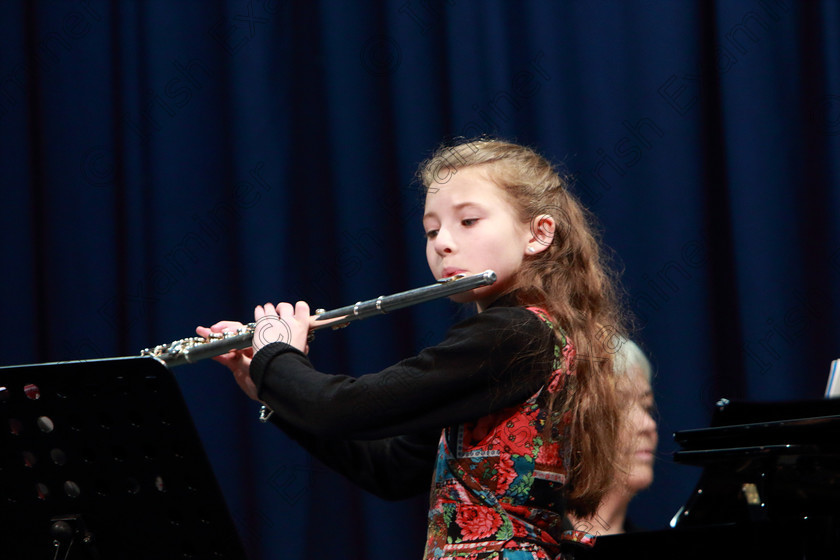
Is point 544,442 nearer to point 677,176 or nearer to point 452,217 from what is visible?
point 452,217

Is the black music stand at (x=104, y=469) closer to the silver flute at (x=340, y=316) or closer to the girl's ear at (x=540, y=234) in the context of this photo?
the silver flute at (x=340, y=316)

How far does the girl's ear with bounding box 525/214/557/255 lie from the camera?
4.55 feet

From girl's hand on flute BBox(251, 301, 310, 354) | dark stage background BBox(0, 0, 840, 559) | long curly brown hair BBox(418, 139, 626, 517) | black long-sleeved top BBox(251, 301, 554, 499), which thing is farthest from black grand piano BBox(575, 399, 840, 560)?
dark stage background BBox(0, 0, 840, 559)

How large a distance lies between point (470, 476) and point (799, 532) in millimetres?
460

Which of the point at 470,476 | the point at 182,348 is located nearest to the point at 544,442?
the point at 470,476

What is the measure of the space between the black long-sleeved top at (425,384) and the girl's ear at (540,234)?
5.7 inches

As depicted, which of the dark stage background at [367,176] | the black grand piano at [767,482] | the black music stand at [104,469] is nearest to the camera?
the black music stand at [104,469]

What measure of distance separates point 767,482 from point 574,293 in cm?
39

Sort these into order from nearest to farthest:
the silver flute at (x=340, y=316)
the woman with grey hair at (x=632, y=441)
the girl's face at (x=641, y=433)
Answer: the silver flute at (x=340, y=316) → the woman with grey hair at (x=632, y=441) → the girl's face at (x=641, y=433)

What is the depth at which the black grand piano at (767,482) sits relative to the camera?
1164 millimetres

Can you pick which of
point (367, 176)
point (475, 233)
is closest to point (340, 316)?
point (475, 233)

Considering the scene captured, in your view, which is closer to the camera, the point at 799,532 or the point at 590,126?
the point at 799,532

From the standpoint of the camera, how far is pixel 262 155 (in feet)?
7.81

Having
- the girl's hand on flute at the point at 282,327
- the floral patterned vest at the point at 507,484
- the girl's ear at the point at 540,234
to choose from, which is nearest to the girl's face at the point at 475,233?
the girl's ear at the point at 540,234
